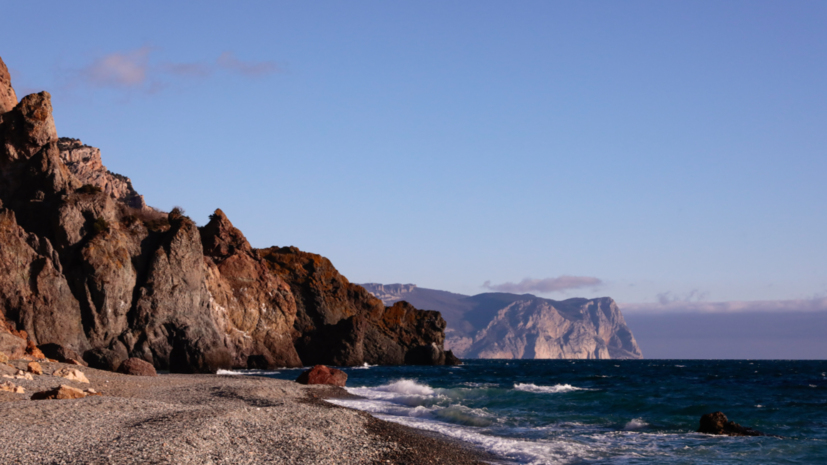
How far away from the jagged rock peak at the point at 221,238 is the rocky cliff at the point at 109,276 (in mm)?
195

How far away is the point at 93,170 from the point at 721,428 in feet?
290

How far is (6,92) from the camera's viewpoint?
54.4m

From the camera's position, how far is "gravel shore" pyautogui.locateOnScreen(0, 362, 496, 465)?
37.8 feet

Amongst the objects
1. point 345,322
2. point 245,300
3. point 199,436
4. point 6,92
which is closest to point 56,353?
point 199,436

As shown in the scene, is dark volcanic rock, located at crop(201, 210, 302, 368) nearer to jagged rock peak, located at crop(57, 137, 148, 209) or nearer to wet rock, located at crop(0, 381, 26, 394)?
jagged rock peak, located at crop(57, 137, 148, 209)

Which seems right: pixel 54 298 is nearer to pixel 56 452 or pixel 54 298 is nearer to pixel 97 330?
pixel 97 330

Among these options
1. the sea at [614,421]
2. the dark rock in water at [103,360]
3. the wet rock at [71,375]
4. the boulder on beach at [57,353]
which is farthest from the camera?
the dark rock in water at [103,360]

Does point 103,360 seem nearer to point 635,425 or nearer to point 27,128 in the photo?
point 27,128

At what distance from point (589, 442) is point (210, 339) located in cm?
3964

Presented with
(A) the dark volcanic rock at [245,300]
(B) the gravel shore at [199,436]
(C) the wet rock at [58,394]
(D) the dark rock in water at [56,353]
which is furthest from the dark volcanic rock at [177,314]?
(C) the wet rock at [58,394]

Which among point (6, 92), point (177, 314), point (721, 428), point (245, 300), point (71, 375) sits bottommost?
point (721, 428)

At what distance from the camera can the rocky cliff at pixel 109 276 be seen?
1686 inches

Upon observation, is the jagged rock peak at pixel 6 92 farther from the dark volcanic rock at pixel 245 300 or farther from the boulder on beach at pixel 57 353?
the boulder on beach at pixel 57 353

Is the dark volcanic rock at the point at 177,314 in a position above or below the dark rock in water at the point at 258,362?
above
